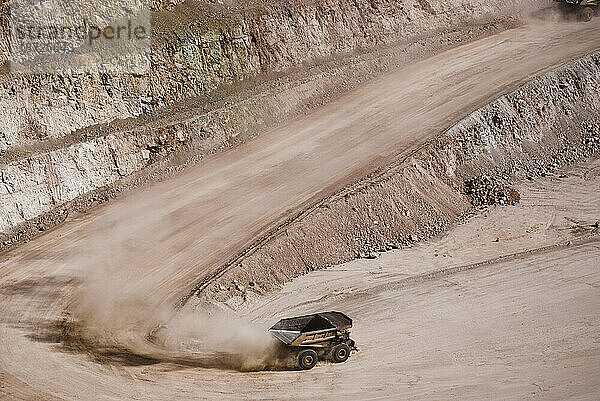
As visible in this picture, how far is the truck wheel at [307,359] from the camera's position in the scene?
19.1 m

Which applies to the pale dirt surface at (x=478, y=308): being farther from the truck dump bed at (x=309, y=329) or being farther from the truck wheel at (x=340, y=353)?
the truck dump bed at (x=309, y=329)

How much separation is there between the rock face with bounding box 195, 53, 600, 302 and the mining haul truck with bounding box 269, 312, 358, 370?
12.0 feet

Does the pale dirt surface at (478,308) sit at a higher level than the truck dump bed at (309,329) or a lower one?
lower

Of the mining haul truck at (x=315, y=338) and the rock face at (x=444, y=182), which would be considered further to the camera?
the rock face at (x=444, y=182)

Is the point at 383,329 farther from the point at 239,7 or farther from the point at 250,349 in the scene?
the point at 239,7

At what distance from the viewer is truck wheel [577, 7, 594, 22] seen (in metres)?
37.9

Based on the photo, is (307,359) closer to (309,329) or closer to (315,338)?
(315,338)

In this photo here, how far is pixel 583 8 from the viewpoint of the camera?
1497 inches

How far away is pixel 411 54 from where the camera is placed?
34.6 m

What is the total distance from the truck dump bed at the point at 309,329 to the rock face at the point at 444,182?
11.5 feet

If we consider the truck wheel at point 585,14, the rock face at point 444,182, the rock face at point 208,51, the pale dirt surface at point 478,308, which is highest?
the rock face at point 208,51

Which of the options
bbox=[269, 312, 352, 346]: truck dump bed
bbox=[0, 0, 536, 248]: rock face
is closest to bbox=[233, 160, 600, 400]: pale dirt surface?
bbox=[269, 312, 352, 346]: truck dump bed

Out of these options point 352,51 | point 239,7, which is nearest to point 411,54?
point 352,51

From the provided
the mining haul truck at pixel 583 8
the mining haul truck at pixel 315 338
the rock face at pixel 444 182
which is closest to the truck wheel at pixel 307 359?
the mining haul truck at pixel 315 338
